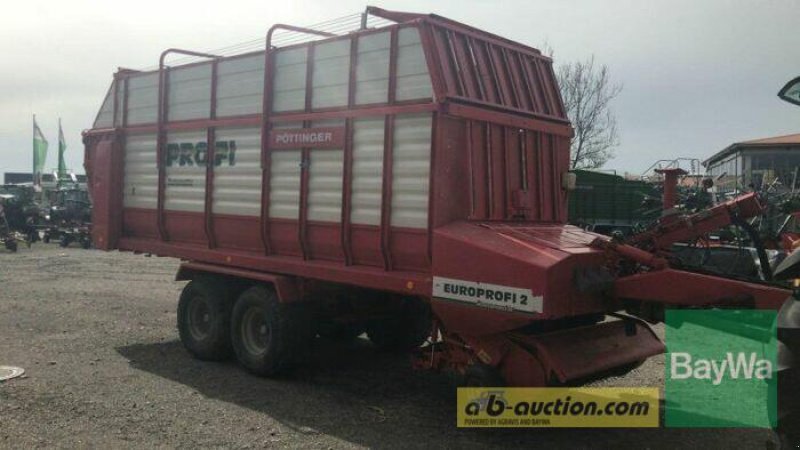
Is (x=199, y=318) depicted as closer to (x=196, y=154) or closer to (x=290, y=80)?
(x=196, y=154)

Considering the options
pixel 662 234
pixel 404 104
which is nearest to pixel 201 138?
pixel 404 104

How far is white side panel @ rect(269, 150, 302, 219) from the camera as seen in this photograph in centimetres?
655

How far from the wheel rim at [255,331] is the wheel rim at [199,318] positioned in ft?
2.43

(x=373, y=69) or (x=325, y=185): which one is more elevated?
(x=373, y=69)

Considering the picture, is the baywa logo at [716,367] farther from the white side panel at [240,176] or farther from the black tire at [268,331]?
the white side panel at [240,176]

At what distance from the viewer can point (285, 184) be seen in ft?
21.9

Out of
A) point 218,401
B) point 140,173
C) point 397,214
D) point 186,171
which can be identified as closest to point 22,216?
point 140,173

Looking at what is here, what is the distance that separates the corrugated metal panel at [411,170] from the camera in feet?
17.9

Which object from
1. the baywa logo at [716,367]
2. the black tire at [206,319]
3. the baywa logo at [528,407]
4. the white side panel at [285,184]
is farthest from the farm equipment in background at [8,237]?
the baywa logo at [716,367]

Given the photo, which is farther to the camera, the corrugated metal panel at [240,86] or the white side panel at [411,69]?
the corrugated metal panel at [240,86]

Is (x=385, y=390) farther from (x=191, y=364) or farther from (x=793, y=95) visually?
(x=793, y=95)

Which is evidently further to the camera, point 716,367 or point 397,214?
point 716,367

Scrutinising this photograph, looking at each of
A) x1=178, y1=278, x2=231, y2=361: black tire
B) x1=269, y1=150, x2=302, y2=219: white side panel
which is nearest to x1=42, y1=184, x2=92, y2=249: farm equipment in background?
x1=178, y1=278, x2=231, y2=361: black tire

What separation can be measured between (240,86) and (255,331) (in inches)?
101
